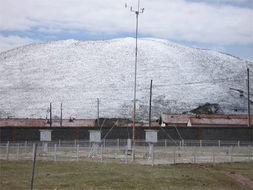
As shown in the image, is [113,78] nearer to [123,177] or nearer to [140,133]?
[140,133]

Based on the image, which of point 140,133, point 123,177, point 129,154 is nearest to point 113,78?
point 140,133

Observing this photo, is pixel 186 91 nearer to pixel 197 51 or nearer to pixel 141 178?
pixel 197 51

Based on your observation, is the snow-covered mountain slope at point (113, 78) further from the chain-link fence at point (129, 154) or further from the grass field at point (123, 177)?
the grass field at point (123, 177)

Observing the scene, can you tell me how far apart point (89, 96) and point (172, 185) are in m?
112

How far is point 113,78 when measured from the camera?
145 meters

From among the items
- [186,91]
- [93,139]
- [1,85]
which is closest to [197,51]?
[186,91]

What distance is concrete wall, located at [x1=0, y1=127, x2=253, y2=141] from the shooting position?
2002 inches

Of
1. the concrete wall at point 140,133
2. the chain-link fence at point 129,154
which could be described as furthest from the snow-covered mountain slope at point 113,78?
the chain-link fence at point 129,154

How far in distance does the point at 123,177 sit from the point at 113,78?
12654 centimetres

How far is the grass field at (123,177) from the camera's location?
1666cm

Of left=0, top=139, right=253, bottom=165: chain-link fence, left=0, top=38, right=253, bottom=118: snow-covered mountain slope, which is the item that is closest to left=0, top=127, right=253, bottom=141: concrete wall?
left=0, top=139, right=253, bottom=165: chain-link fence

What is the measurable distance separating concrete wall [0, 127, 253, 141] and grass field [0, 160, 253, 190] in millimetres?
27381

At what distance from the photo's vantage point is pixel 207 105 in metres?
111

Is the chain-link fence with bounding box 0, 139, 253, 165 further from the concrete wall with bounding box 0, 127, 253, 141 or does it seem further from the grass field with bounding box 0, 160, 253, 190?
the concrete wall with bounding box 0, 127, 253, 141
